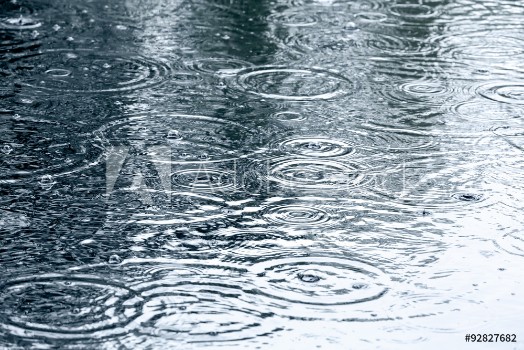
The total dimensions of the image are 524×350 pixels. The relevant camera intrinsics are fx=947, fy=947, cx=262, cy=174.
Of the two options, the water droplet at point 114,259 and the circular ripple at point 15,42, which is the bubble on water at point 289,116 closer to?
the water droplet at point 114,259

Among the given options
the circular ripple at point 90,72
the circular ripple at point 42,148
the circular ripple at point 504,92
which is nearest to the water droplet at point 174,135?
the circular ripple at point 42,148

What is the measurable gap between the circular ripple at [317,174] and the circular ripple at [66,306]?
1017 millimetres

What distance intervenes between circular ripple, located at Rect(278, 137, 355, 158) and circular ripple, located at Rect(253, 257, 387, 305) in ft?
3.01

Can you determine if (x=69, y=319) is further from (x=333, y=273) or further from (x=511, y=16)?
Answer: (x=511, y=16)

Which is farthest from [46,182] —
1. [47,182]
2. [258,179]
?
[258,179]

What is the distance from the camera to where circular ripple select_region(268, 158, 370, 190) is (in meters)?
3.59

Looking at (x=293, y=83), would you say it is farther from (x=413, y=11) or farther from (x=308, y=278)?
(x=308, y=278)

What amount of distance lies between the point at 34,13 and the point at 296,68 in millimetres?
1815

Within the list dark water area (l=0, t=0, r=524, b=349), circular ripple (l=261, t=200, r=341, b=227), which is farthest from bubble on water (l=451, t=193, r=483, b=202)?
circular ripple (l=261, t=200, r=341, b=227)

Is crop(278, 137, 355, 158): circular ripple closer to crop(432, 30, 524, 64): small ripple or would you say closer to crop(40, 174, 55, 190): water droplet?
crop(40, 174, 55, 190): water droplet

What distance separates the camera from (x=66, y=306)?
2697mm

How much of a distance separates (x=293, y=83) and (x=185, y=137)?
859 millimetres

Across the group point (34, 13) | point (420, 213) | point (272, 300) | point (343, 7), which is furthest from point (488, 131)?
point (34, 13)

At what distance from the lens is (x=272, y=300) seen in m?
2.76
